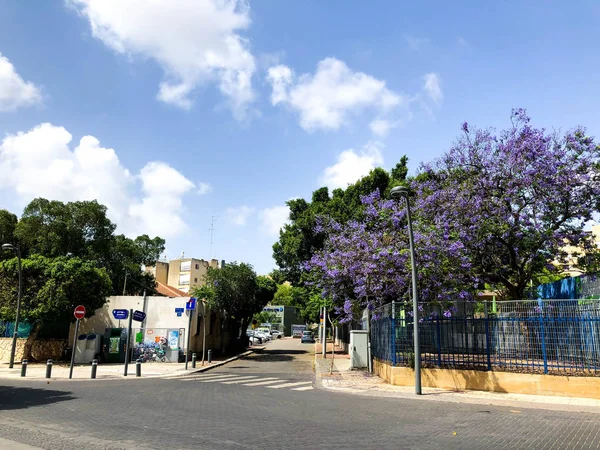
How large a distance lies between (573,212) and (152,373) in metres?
20.4

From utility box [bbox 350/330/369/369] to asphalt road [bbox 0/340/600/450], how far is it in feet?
26.3

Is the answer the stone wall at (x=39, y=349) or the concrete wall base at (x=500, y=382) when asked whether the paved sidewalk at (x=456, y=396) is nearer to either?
the concrete wall base at (x=500, y=382)

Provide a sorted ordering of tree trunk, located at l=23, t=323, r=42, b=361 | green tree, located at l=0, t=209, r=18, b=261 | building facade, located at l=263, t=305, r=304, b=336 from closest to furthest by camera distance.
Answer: tree trunk, located at l=23, t=323, r=42, b=361
green tree, located at l=0, t=209, r=18, b=261
building facade, located at l=263, t=305, r=304, b=336

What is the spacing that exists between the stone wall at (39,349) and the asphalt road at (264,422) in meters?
15.6

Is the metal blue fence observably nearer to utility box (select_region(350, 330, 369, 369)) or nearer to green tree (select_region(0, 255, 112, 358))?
utility box (select_region(350, 330, 369, 369))

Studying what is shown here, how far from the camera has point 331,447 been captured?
725 cm

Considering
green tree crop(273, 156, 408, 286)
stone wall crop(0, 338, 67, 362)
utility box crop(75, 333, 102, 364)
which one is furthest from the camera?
green tree crop(273, 156, 408, 286)

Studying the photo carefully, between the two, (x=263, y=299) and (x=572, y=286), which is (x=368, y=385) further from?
(x=263, y=299)

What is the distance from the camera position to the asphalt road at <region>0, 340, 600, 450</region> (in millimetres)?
7527

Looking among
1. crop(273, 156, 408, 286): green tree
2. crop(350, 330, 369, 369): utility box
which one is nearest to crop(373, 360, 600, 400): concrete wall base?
crop(350, 330, 369, 369): utility box

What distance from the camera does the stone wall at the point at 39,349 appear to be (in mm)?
27688

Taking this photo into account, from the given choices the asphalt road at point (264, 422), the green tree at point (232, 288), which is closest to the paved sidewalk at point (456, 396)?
the asphalt road at point (264, 422)

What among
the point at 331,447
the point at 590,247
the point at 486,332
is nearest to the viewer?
the point at 331,447

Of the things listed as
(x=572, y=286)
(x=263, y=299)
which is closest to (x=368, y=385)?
(x=572, y=286)
